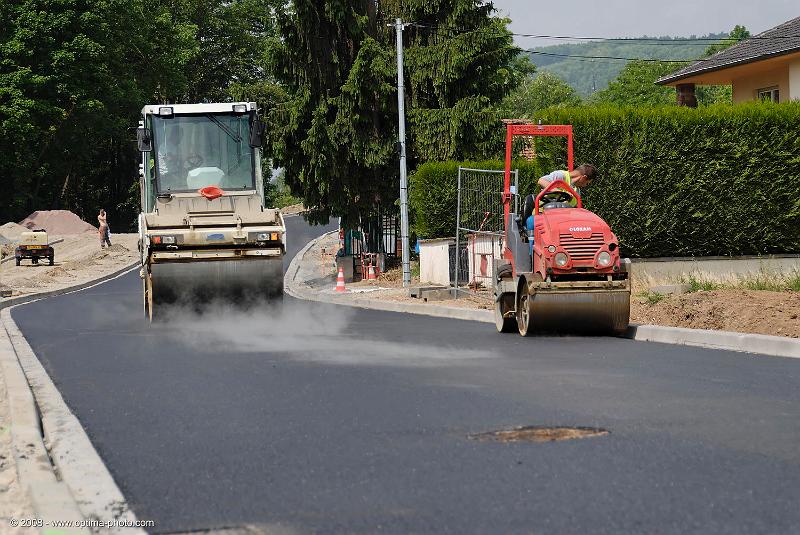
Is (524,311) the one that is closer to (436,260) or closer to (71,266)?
(436,260)

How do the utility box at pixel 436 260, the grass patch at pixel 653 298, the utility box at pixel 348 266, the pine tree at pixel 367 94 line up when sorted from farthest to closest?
the utility box at pixel 348 266 < the pine tree at pixel 367 94 < the utility box at pixel 436 260 < the grass patch at pixel 653 298

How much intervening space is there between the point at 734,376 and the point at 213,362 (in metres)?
5.63

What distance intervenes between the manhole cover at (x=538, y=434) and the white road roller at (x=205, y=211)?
12.3m

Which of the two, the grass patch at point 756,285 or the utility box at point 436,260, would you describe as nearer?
the grass patch at point 756,285

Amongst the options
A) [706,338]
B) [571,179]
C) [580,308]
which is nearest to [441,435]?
[706,338]

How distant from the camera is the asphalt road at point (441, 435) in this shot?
18.0 feet

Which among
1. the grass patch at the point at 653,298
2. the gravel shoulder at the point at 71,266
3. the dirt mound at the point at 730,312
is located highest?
the dirt mound at the point at 730,312

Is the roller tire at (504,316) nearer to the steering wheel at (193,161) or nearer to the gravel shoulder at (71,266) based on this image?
the steering wheel at (193,161)

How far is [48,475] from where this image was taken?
6.32m

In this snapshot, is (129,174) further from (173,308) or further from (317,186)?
(173,308)

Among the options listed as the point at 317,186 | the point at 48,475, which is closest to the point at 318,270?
the point at 317,186

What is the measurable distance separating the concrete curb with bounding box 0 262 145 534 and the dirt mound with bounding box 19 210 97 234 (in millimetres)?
58981

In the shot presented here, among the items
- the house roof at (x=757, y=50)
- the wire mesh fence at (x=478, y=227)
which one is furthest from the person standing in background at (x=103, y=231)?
the wire mesh fence at (x=478, y=227)

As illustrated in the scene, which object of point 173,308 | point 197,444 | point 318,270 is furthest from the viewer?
point 318,270
